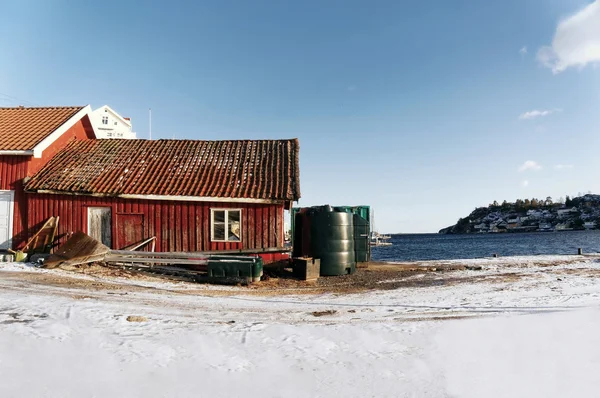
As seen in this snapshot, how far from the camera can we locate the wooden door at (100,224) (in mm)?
16844

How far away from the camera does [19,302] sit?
8586 millimetres

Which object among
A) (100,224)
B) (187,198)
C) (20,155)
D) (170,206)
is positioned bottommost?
(100,224)

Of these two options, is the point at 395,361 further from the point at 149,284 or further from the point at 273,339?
the point at 149,284

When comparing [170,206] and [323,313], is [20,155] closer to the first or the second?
[170,206]

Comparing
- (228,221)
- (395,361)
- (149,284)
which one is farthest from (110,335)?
(228,221)

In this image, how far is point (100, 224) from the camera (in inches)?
664

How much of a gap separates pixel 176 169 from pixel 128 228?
10.9ft

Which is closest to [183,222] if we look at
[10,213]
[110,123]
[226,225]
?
[226,225]

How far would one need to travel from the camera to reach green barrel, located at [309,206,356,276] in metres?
15.8

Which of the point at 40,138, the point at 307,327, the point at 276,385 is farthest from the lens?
the point at 40,138

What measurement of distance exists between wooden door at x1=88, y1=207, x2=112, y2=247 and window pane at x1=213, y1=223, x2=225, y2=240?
14.4ft

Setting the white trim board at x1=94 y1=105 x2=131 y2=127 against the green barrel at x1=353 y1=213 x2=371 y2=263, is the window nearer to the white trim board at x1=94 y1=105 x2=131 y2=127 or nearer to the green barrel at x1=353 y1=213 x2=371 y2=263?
the green barrel at x1=353 y1=213 x2=371 y2=263

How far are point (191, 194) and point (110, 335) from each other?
10.2 m

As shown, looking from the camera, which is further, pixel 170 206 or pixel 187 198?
pixel 170 206
